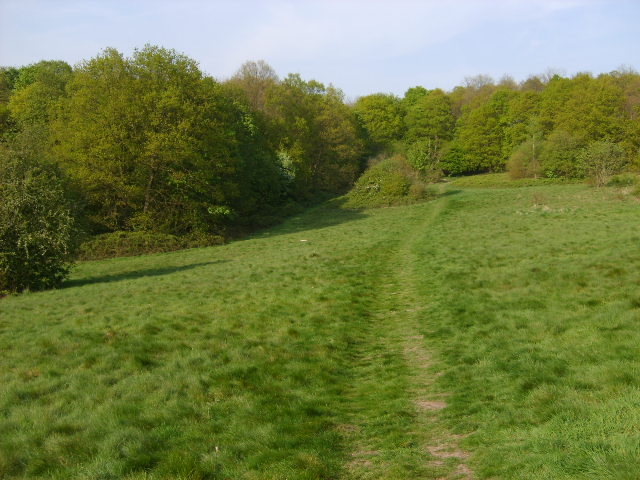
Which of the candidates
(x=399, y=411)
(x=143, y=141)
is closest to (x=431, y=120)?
(x=143, y=141)

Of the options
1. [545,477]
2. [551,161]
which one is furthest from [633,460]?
[551,161]

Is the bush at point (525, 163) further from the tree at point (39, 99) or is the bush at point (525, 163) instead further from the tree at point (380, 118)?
the tree at point (39, 99)

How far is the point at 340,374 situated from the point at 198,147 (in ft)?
97.3

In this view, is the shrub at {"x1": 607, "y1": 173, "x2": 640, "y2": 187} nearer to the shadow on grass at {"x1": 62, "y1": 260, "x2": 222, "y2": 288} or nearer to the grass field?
the grass field

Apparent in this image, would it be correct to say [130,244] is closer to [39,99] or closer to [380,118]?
[39,99]

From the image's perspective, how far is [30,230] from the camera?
781 inches

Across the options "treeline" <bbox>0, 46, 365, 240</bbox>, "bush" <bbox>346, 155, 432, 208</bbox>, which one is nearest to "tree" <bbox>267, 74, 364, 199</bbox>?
"bush" <bbox>346, 155, 432, 208</bbox>

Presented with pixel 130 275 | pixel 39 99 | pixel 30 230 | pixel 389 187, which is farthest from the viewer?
pixel 389 187

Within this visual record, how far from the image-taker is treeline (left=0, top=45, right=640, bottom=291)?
21.7 meters

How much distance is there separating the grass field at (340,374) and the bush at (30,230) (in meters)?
2.09

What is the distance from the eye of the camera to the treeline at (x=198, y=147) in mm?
21688

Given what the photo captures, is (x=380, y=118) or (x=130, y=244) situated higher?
(x=380, y=118)

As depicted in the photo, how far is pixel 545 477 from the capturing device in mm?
4578

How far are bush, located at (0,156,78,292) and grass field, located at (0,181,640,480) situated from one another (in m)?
2.09
